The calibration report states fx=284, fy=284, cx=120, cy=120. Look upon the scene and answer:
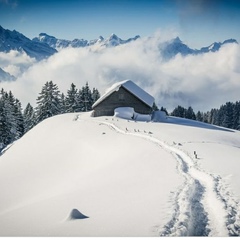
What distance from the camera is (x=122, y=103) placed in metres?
49.0

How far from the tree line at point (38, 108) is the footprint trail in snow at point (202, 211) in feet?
143

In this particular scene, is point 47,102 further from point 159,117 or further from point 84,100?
point 159,117

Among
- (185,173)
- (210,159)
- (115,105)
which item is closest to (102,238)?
(185,173)

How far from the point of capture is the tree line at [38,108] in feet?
172

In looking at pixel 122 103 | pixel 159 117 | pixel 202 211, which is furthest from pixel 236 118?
pixel 202 211

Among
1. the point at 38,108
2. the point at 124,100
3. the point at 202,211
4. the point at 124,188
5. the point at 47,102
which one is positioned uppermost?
the point at 47,102

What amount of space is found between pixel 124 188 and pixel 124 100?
37.0 meters

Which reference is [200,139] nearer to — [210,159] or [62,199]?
[210,159]

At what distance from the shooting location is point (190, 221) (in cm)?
866

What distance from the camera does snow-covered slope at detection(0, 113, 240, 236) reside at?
27.4 feet

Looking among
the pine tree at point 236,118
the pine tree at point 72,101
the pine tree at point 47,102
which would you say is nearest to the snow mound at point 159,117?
the pine tree at point 47,102

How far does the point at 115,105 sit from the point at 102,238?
138ft

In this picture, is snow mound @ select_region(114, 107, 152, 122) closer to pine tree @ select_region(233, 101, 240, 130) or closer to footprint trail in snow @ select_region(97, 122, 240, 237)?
footprint trail in snow @ select_region(97, 122, 240, 237)

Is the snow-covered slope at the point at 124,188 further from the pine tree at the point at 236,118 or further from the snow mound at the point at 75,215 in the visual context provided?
the pine tree at the point at 236,118
